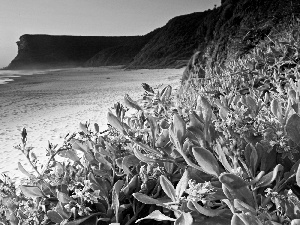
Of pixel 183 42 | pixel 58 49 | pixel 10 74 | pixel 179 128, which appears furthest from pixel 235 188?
pixel 58 49

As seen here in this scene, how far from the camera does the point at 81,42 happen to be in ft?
200

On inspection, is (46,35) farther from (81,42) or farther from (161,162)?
(161,162)

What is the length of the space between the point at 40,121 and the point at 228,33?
3.12 meters

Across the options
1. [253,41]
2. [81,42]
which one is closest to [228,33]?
[253,41]

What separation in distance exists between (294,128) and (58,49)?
61269 mm

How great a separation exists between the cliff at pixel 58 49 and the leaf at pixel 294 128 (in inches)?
2017

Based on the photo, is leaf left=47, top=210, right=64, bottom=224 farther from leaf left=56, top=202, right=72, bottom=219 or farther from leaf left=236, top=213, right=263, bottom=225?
leaf left=236, top=213, right=263, bottom=225

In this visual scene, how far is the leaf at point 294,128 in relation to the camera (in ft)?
1.58

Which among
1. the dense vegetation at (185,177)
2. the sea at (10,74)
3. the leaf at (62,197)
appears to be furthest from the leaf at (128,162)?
the sea at (10,74)

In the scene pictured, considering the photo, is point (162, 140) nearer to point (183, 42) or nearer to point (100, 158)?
point (100, 158)

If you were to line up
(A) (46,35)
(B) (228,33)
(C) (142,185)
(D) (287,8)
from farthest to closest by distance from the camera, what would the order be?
(A) (46,35) → (B) (228,33) → (D) (287,8) → (C) (142,185)

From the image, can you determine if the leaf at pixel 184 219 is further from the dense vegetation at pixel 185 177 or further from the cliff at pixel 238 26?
the cliff at pixel 238 26

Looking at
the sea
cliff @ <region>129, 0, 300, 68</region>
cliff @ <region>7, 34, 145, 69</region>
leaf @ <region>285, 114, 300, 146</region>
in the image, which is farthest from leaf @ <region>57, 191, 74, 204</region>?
cliff @ <region>7, 34, 145, 69</region>

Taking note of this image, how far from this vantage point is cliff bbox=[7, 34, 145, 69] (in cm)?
5284
